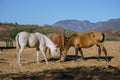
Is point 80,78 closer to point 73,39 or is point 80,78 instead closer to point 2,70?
point 2,70

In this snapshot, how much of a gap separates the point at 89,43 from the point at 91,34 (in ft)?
1.69

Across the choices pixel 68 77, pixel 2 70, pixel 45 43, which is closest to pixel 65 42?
pixel 45 43

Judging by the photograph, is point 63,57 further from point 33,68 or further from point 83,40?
point 33,68

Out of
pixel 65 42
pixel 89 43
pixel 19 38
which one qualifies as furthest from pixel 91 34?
pixel 19 38

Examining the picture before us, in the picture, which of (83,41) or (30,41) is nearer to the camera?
(30,41)

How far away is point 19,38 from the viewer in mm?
15047

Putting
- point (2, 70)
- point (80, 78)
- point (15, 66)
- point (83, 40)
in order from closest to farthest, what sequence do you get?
1. point (80, 78)
2. point (2, 70)
3. point (15, 66)
4. point (83, 40)

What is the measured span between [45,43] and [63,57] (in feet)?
4.45

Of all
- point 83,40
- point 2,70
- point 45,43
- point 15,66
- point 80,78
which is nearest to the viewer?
point 80,78

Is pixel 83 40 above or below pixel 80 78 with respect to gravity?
above

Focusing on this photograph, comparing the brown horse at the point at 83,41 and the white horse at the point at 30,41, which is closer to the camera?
the white horse at the point at 30,41

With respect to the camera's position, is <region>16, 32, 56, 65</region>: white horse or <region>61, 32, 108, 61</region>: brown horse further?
<region>61, 32, 108, 61</region>: brown horse

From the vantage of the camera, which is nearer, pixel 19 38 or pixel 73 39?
pixel 19 38

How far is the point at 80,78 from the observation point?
33.8 feet
